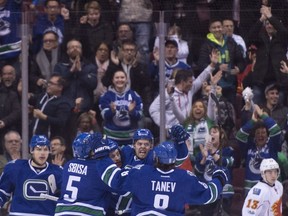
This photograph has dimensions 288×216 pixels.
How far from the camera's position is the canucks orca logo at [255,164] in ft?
46.7

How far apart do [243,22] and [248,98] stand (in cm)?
83

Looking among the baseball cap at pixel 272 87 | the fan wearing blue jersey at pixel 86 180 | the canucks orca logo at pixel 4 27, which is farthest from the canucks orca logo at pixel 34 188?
the baseball cap at pixel 272 87

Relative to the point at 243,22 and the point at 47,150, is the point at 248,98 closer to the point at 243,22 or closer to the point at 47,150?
the point at 243,22

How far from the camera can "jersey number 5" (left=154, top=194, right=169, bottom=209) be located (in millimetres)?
11688

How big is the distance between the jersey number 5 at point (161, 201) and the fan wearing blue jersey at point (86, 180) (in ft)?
2.09

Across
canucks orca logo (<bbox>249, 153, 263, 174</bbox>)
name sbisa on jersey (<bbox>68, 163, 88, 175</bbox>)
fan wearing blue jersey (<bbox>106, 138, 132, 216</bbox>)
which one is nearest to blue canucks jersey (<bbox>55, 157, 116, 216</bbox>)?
name sbisa on jersey (<bbox>68, 163, 88, 175</bbox>)

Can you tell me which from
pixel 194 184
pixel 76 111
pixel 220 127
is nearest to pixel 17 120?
pixel 76 111

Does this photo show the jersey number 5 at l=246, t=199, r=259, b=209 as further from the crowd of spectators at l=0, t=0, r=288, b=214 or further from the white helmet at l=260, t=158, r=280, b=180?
the crowd of spectators at l=0, t=0, r=288, b=214

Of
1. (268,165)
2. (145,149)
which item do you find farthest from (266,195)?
(145,149)

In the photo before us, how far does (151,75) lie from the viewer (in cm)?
1451

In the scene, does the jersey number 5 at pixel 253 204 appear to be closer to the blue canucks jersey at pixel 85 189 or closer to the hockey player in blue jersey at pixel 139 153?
the hockey player in blue jersey at pixel 139 153

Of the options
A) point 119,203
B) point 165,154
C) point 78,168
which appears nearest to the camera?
point 165,154

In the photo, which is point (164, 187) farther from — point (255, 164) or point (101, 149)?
point (255, 164)

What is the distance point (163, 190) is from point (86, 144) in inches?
35.3
